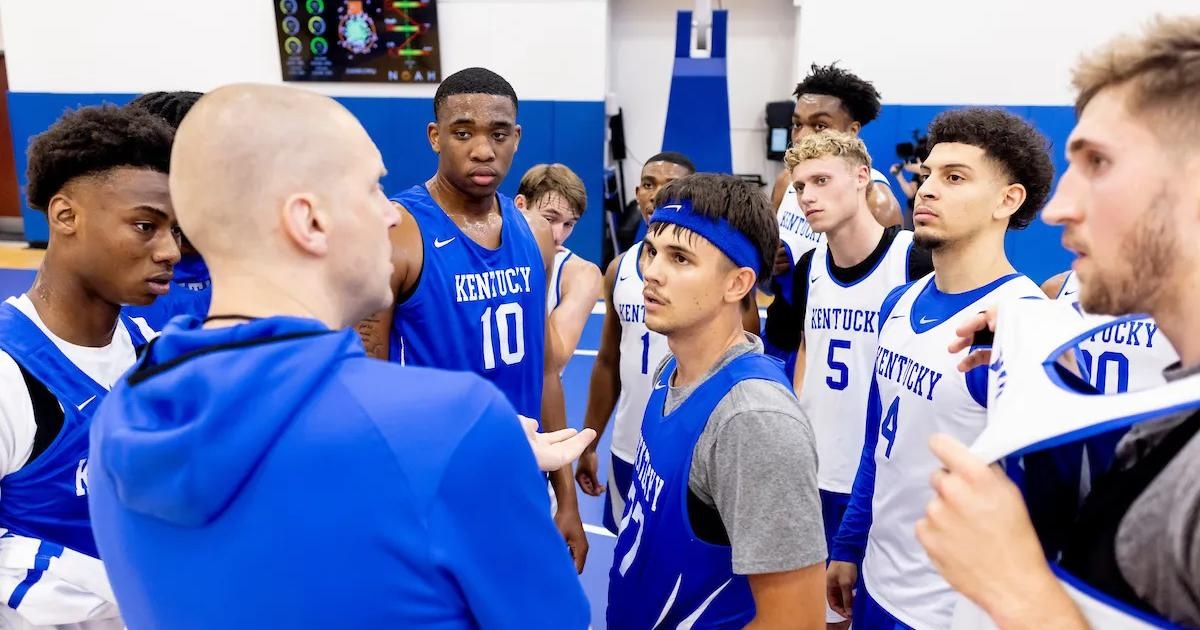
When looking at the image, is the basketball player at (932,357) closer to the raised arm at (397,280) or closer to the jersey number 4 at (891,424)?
the jersey number 4 at (891,424)

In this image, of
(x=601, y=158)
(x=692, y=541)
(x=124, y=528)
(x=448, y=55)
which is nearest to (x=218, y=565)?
(x=124, y=528)

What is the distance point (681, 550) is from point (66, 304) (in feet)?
5.30

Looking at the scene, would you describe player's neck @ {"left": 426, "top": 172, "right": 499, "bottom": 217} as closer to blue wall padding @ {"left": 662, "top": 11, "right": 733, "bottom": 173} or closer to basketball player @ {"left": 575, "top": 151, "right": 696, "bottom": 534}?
basketball player @ {"left": 575, "top": 151, "right": 696, "bottom": 534}

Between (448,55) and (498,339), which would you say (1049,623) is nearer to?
(498,339)

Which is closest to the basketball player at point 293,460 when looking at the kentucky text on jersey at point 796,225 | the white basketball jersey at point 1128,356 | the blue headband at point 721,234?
the blue headband at point 721,234

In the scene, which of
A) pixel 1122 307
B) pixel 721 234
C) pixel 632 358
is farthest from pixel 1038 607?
pixel 632 358

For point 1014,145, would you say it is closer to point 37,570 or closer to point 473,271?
point 473,271

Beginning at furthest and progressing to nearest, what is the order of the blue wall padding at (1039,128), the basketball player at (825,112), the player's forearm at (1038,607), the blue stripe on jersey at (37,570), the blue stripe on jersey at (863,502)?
1. the blue wall padding at (1039,128)
2. the basketball player at (825,112)
3. the blue stripe on jersey at (863,502)
4. the blue stripe on jersey at (37,570)
5. the player's forearm at (1038,607)

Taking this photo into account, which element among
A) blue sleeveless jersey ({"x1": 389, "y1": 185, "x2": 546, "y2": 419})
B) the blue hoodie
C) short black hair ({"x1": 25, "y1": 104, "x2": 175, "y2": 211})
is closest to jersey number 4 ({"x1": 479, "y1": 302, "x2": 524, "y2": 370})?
blue sleeveless jersey ({"x1": 389, "y1": 185, "x2": 546, "y2": 419})

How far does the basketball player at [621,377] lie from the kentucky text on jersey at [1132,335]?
5.78 feet

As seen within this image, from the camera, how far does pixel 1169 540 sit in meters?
0.93

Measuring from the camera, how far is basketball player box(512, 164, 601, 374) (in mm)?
3551

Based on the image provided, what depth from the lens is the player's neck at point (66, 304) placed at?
6.09 ft

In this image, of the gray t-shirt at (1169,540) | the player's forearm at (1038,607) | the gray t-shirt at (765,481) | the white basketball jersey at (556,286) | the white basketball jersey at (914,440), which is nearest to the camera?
the gray t-shirt at (1169,540)
